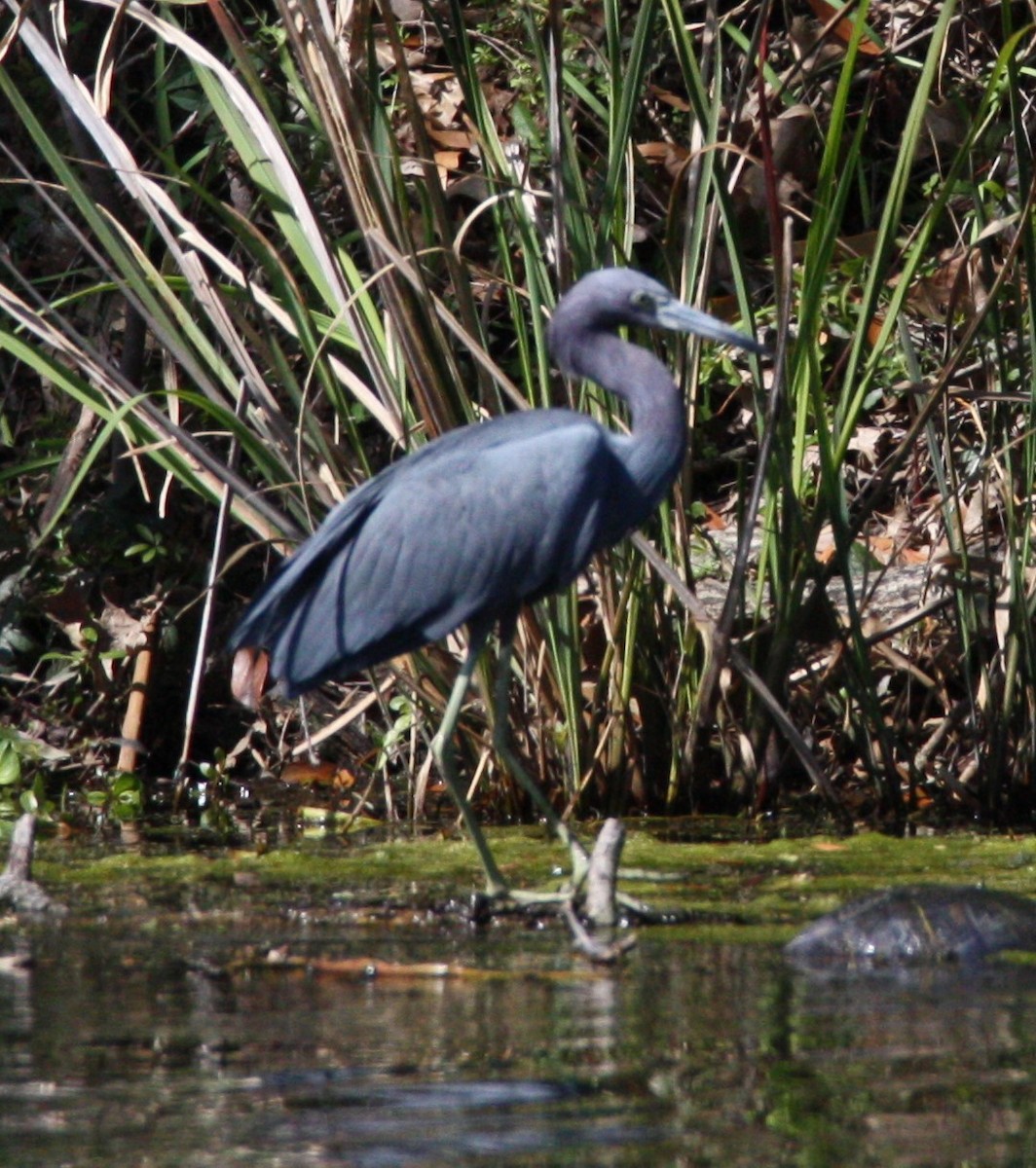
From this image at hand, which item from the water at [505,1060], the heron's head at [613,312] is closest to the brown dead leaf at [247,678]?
the heron's head at [613,312]

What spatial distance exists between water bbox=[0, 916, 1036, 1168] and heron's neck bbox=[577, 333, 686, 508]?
125cm

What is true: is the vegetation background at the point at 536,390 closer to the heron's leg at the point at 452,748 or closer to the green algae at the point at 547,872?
the green algae at the point at 547,872

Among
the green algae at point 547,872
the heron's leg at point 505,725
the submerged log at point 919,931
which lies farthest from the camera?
the heron's leg at point 505,725

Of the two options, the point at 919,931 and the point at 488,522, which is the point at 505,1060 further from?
the point at 488,522

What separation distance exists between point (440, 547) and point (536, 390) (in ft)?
4.65

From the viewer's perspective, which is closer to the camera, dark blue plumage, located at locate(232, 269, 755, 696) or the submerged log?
the submerged log

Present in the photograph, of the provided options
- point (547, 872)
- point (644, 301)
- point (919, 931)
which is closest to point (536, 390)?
point (644, 301)

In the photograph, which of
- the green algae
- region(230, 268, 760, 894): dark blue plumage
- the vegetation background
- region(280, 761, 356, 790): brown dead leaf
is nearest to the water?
the green algae

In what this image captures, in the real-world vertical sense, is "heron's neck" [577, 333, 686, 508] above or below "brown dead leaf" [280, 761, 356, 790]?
above

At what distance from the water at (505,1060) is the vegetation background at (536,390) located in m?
1.47

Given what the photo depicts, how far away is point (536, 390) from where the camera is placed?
19.6 feet

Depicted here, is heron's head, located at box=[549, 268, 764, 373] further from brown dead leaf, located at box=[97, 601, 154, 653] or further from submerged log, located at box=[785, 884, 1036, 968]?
brown dead leaf, located at box=[97, 601, 154, 653]

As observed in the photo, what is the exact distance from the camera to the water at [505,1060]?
96.0 inches

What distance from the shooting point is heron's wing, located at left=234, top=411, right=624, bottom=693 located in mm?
4586
